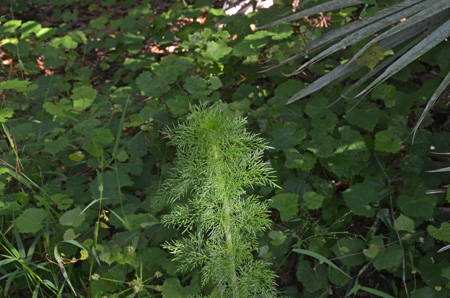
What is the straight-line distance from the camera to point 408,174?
2203 millimetres

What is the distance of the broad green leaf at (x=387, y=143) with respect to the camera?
2.15 meters

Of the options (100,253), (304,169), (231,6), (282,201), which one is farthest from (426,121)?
(231,6)

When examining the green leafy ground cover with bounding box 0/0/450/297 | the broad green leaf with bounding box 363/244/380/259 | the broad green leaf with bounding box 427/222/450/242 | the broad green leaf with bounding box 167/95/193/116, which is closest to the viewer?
the broad green leaf with bounding box 427/222/450/242

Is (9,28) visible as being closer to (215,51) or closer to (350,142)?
(215,51)

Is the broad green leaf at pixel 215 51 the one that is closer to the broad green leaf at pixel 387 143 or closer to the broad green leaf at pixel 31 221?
the broad green leaf at pixel 387 143

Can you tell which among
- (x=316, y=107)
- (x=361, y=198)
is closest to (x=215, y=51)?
(x=316, y=107)

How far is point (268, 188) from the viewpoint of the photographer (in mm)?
2127

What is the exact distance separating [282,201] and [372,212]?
17.2 inches

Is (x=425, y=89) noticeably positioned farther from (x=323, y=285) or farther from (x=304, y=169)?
(x=323, y=285)

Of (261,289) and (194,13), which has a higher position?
(194,13)

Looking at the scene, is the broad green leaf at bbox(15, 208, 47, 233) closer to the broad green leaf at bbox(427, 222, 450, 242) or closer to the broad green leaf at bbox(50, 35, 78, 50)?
the broad green leaf at bbox(427, 222, 450, 242)

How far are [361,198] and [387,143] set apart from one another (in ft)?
1.09

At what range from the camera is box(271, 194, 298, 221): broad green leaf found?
1.97m

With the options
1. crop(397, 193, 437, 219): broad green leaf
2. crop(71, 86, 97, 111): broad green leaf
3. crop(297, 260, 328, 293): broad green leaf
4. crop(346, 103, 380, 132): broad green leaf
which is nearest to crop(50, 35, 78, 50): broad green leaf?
crop(71, 86, 97, 111): broad green leaf
